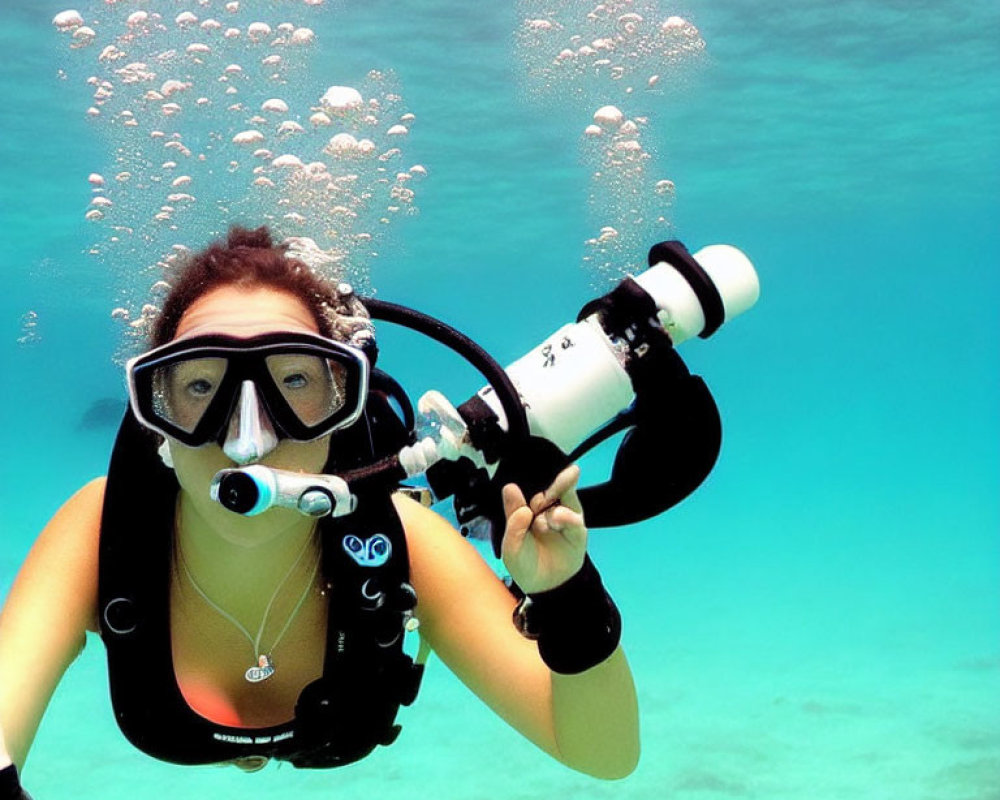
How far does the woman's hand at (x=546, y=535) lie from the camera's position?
2.42 metres

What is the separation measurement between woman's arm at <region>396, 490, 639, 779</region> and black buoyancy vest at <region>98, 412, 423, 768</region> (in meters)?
0.15

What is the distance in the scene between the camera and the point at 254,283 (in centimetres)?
302

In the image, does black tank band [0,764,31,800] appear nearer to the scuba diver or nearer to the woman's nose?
the scuba diver

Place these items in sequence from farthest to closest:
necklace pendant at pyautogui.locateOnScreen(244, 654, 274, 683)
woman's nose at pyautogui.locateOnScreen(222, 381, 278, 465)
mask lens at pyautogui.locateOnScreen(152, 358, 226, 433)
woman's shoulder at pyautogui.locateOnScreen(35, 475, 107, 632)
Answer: necklace pendant at pyautogui.locateOnScreen(244, 654, 274, 683) → woman's shoulder at pyautogui.locateOnScreen(35, 475, 107, 632) → mask lens at pyautogui.locateOnScreen(152, 358, 226, 433) → woman's nose at pyautogui.locateOnScreen(222, 381, 278, 465)

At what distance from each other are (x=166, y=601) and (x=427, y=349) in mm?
64407

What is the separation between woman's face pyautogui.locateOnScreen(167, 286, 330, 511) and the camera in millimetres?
2656

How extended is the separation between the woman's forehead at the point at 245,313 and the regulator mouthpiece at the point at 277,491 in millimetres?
458

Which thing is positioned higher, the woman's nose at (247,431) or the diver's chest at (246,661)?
the woman's nose at (247,431)

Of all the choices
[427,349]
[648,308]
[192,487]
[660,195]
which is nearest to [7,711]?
[192,487]

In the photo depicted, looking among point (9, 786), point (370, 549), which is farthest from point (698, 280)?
point (9, 786)

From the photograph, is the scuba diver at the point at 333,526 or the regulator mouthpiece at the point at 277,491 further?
the scuba diver at the point at 333,526

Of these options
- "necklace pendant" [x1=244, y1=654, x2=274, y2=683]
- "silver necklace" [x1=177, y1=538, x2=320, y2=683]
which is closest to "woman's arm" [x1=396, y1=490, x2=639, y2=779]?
"silver necklace" [x1=177, y1=538, x2=320, y2=683]

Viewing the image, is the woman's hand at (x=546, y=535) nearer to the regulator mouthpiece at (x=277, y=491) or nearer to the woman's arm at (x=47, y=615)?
the regulator mouthpiece at (x=277, y=491)

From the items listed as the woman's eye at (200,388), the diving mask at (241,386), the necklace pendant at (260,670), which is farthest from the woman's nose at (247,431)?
the necklace pendant at (260,670)
